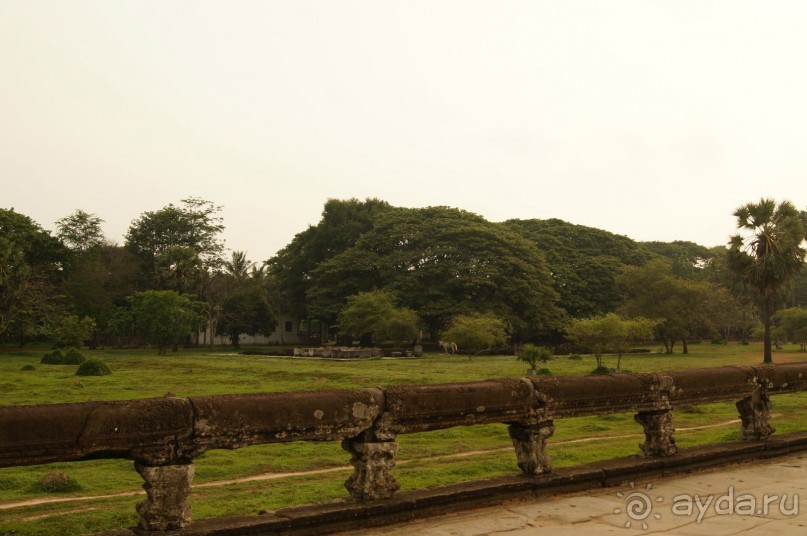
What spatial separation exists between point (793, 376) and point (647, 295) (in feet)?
134

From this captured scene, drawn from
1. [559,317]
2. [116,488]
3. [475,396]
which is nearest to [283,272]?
[559,317]

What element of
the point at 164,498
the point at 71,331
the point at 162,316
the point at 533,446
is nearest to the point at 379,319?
the point at 162,316

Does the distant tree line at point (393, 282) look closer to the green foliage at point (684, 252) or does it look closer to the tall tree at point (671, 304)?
the tall tree at point (671, 304)

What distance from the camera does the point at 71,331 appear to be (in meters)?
43.5

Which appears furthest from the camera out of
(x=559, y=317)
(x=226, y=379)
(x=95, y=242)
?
(x=95, y=242)

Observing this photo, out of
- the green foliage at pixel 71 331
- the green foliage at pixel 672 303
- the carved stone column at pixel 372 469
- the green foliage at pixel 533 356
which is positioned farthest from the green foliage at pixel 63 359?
the green foliage at pixel 672 303

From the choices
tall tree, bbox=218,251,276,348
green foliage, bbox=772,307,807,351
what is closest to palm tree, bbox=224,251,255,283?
tall tree, bbox=218,251,276,348

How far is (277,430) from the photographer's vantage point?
4602 mm

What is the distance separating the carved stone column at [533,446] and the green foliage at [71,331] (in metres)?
43.7

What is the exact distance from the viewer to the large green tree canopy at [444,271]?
167ft

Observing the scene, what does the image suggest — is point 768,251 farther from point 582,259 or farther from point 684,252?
point 684,252

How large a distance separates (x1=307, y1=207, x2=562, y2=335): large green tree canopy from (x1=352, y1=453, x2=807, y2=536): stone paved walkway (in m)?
42.2

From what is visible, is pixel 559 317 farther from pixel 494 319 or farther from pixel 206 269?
pixel 206 269

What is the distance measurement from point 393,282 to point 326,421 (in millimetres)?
47735
